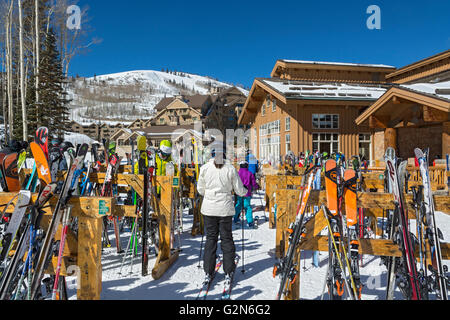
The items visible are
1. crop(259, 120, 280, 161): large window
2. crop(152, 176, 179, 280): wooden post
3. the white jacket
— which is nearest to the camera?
the white jacket

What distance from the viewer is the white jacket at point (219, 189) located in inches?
143

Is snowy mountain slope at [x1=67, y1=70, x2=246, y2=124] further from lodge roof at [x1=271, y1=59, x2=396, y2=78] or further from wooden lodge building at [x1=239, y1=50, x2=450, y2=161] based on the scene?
wooden lodge building at [x1=239, y1=50, x2=450, y2=161]

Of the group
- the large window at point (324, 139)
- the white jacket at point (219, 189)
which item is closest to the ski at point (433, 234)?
the white jacket at point (219, 189)

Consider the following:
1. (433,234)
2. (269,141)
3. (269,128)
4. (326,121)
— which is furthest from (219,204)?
(269,128)

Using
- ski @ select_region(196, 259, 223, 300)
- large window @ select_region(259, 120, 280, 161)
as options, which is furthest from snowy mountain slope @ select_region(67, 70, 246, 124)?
ski @ select_region(196, 259, 223, 300)

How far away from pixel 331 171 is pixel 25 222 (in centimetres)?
295

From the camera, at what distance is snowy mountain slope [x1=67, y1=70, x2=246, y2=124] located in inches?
4633

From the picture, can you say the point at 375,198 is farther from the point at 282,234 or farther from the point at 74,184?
the point at 74,184

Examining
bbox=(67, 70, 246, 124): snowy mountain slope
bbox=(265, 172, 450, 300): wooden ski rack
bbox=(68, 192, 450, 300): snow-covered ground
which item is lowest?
bbox=(68, 192, 450, 300): snow-covered ground

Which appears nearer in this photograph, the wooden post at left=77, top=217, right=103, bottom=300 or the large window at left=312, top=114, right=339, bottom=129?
the wooden post at left=77, top=217, right=103, bottom=300

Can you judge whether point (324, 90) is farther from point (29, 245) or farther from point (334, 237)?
point (29, 245)

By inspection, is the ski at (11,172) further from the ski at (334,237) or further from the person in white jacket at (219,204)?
the ski at (334,237)

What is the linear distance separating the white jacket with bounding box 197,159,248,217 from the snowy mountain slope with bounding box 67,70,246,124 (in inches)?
3844

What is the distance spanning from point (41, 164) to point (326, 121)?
1616 cm
